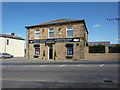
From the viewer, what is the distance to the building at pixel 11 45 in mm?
33719

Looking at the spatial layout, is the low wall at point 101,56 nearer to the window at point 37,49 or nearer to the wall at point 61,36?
the wall at point 61,36

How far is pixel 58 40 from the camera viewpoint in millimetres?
22875

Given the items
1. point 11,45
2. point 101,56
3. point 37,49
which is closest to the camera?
point 101,56

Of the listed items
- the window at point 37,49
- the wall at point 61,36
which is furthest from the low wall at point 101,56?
the window at point 37,49

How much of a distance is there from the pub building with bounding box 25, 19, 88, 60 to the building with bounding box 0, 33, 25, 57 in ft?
38.3

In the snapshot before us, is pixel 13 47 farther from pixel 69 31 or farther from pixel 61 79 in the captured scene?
pixel 61 79

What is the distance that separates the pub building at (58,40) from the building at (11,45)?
11.7m

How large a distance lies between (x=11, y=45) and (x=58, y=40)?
1916 centimetres

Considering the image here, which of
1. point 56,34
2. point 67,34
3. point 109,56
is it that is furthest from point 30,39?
point 109,56

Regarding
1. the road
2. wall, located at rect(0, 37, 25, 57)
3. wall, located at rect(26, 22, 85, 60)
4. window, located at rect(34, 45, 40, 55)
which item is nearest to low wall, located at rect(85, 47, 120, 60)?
wall, located at rect(26, 22, 85, 60)

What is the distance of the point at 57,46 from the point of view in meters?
22.9

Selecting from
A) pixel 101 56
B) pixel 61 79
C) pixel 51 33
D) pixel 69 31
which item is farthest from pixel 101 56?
pixel 61 79

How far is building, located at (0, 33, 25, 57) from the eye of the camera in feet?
111

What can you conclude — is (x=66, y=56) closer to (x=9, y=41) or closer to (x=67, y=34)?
(x=67, y=34)
